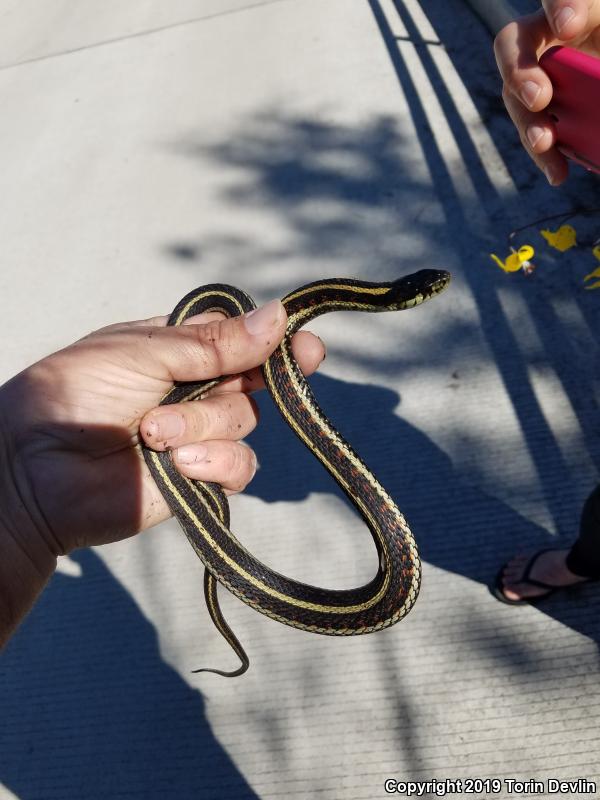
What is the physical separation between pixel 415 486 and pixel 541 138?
91 centimetres

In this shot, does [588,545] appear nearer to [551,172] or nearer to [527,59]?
[551,172]

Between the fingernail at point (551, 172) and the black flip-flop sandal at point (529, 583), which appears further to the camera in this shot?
the black flip-flop sandal at point (529, 583)

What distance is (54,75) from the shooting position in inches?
146

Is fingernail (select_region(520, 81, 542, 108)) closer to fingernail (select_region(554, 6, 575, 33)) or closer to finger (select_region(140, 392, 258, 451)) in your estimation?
fingernail (select_region(554, 6, 575, 33))

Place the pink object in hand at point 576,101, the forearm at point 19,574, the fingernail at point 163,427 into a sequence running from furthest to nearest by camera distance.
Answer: the fingernail at point 163,427 < the forearm at point 19,574 < the pink object in hand at point 576,101

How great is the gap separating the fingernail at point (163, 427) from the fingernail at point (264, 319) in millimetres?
257

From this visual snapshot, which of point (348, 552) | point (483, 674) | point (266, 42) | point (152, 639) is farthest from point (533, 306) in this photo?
point (266, 42)

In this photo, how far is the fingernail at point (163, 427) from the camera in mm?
1393

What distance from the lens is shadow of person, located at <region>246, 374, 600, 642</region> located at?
5.51 feet

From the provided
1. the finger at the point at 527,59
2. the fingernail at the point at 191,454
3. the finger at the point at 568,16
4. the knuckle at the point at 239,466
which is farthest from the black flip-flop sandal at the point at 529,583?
the finger at the point at 568,16

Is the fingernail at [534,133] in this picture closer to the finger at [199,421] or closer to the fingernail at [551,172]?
the fingernail at [551,172]

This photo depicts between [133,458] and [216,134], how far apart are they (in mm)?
2009

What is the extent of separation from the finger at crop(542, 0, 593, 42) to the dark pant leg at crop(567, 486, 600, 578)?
85 centimetres

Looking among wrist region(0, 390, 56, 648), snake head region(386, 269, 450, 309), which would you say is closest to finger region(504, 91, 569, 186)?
snake head region(386, 269, 450, 309)
